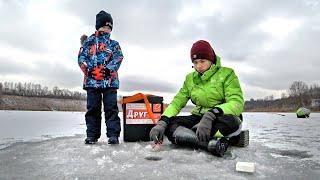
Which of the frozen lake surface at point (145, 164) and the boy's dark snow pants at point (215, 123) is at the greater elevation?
the boy's dark snow pants at point (215, 123)

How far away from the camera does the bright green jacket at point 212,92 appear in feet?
13.5

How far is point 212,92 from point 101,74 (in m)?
1.62

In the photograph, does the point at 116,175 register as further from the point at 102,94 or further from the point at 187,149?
the point at 102,94

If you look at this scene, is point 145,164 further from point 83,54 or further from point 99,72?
point 83,54

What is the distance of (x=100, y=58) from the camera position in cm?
494

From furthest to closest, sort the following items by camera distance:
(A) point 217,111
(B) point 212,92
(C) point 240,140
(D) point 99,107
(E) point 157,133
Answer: (D) point 99,107 → (C) point 240,140 → (B) point 212,92 → (E) point 157,133 → (A) point 217,111

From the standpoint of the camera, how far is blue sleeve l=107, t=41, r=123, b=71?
16.0 ft

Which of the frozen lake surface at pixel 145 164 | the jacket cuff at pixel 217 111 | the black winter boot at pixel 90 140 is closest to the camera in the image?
the frozen lake surface at pixel 145 164

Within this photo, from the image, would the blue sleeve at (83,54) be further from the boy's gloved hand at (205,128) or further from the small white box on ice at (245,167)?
the small white box on ice at (245,167)

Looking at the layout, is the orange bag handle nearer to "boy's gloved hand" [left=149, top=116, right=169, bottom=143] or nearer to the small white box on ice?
"boy's gloved hand" [left=149, top=116, right=169, bottom=143]

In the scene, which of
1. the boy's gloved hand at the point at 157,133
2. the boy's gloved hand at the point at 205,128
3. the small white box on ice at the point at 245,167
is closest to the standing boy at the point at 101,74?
the boy's gloved hand at the point at 157,133

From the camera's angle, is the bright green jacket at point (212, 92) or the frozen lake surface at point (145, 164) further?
the bright green jacket at point (212, 92)

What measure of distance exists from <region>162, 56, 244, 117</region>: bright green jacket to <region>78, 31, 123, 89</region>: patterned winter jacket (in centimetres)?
97

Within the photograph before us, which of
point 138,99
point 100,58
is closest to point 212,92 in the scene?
point 138,99
